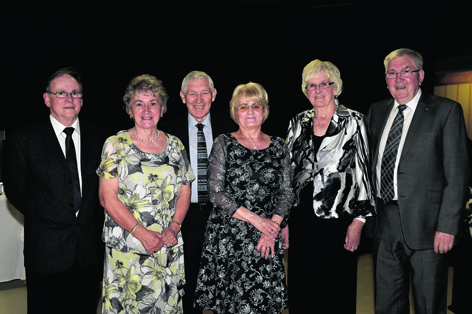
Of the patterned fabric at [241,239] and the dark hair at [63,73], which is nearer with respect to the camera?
the patterned fabric at [241,239]

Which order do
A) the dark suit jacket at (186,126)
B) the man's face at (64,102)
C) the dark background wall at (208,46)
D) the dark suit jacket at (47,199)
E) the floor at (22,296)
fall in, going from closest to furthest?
the dark suit jacket at (47,199) → the man's face at (64,102) → the dark suit jacket at (186,126) → the floor at (22,296) → the dark background wall at (208,46)

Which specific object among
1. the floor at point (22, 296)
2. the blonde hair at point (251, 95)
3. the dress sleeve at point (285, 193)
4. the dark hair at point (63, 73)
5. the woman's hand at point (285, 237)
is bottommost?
the floor at point (22, 296)

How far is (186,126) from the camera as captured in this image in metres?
2.89

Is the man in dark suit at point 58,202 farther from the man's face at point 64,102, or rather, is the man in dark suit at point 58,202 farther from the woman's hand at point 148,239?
the woman's hand at point 148,239

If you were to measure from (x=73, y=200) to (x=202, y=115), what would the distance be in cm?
102

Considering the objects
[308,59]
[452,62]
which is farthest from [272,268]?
[452,62]

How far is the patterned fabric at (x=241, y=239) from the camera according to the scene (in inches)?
91.9

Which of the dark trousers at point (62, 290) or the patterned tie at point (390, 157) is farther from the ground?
the patterned tie at point (390, 157)

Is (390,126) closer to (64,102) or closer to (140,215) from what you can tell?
(140,215)

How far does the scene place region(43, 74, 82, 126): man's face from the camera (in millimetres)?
2410

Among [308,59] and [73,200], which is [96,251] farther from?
[308,59]

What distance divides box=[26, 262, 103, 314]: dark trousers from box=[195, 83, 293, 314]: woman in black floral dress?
67 cm

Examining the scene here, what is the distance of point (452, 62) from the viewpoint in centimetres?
569

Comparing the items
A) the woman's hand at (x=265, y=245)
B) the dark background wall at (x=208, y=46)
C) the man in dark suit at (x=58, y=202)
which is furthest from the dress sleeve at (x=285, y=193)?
the dark background wall at (x=208, y=46)
